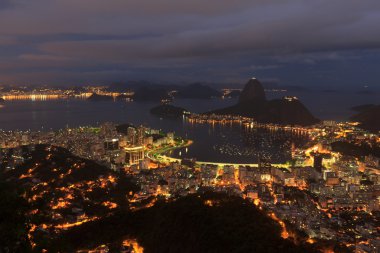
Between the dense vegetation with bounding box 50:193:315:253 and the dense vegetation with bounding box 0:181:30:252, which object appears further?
the dense vegetation with bounding box 50:193:315:253

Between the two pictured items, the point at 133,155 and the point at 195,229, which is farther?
the point at 133,155

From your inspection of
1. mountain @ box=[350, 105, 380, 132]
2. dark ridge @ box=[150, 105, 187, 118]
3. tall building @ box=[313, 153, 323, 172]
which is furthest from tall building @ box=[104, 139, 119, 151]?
mountain @ box=[350, 105, 380, 132]

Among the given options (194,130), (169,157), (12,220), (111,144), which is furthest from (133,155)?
(12,220)

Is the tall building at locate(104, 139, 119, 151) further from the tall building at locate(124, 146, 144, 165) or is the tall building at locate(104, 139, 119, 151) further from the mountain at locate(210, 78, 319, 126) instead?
the mountain at locate(210, 78, 319, 126)

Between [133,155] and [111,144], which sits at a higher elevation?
[111,144]

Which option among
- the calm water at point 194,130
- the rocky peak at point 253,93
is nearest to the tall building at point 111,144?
the calm water at point 194,130

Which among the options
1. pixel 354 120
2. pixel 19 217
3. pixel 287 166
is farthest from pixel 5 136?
pixel 354 120

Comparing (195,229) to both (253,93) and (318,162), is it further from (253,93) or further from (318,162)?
(253,93)

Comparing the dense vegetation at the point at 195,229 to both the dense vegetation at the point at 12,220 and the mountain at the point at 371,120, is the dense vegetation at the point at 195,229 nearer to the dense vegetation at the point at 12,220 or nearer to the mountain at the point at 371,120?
the dense vegetation at the point at 12,220
